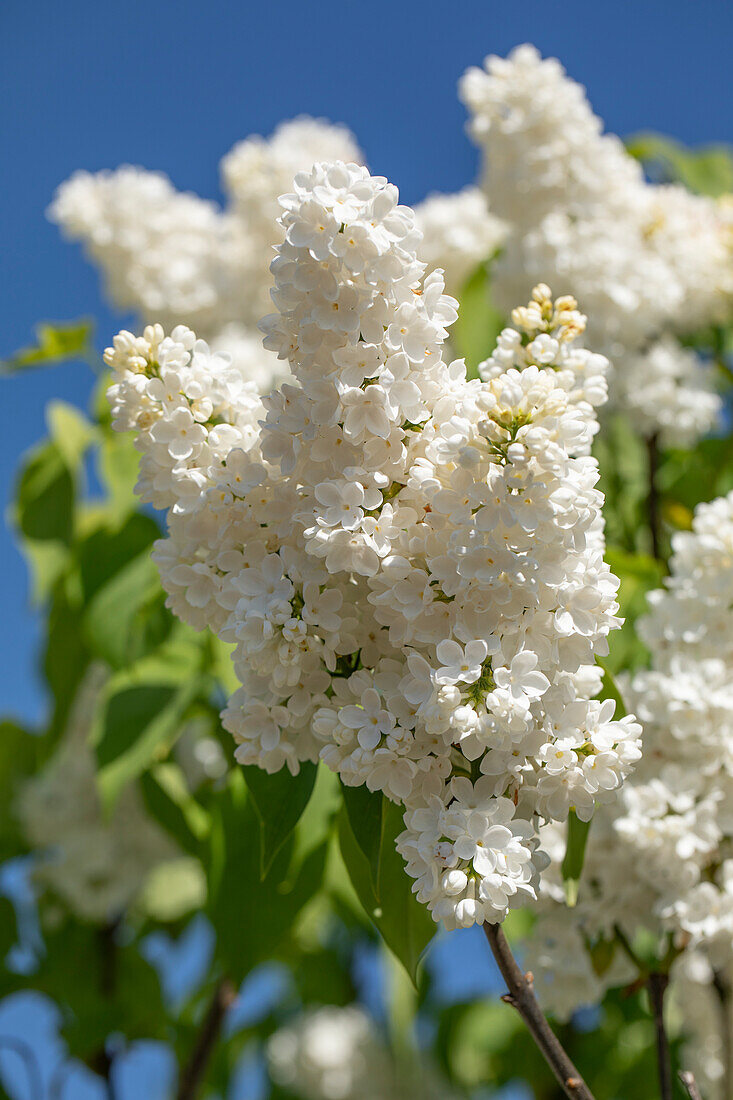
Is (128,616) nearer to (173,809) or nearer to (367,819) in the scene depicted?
(173,809)

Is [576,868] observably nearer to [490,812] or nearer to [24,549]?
[490,812]

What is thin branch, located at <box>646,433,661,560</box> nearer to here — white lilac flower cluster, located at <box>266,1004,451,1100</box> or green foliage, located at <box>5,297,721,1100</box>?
green foliage, located at <box>5,297,721,1100</box>

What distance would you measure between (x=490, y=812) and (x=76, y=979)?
1495 mm

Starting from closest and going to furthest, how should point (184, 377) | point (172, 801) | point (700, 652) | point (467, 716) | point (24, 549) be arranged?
point (467, 716) < point (184, 377) < point (700, 652) < point (172, 801) < point (24, 549)

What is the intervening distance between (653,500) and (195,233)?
1241 millimetres

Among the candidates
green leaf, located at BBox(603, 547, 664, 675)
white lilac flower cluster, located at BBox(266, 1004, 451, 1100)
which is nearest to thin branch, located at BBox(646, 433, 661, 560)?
green leaf, located at BBox(603, 547, 664, 675)

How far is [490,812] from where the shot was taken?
2.34 ft

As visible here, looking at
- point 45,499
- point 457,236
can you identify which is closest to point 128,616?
point 45,499

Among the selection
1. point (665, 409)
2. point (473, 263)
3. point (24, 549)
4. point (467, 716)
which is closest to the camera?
point (467, 716)

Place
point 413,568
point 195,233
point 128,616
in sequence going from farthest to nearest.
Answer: point 195,233, point 128,616, point 413,568

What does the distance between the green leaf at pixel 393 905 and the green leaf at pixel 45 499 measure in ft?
3.34

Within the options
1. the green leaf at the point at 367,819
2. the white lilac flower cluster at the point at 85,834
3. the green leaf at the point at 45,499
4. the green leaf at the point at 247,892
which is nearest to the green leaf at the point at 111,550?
the green leaf at the point at 45,499

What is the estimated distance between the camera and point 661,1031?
1025 millimetres

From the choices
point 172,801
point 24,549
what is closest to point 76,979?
point 172,801
